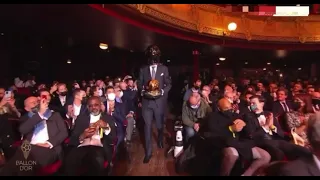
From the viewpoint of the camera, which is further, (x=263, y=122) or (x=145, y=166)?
(x=145, y=166)

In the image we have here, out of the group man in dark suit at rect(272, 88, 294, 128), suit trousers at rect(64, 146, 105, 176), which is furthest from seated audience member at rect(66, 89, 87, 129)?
man in dark suit at rect(272, 88, 294, 128)

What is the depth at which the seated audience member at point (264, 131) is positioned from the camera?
9.34 ft

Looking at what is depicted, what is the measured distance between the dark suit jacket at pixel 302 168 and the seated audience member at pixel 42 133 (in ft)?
7.02

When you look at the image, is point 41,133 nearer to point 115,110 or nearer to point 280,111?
point 115,110

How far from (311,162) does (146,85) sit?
254 centimetres

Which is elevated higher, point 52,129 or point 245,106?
point 245,106

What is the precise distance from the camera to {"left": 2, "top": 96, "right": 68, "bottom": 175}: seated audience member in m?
2.72

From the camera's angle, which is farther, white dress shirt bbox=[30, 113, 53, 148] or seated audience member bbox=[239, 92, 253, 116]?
seated audience member bbox=[239, 92, 253, 116]

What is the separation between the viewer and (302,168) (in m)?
1.50

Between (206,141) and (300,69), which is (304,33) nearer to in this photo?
(300,69)

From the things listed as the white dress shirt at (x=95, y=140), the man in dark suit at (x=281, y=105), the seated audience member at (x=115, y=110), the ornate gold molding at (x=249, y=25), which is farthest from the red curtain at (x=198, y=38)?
the man in dark suit at (x=281, y=105)

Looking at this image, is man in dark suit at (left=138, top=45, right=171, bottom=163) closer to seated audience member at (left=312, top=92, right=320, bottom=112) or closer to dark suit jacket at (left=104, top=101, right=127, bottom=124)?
dark suit jacket at (left=104, top=101, right=127, bottom=124)

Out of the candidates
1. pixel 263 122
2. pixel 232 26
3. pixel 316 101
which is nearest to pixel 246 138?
pixel 263 122
